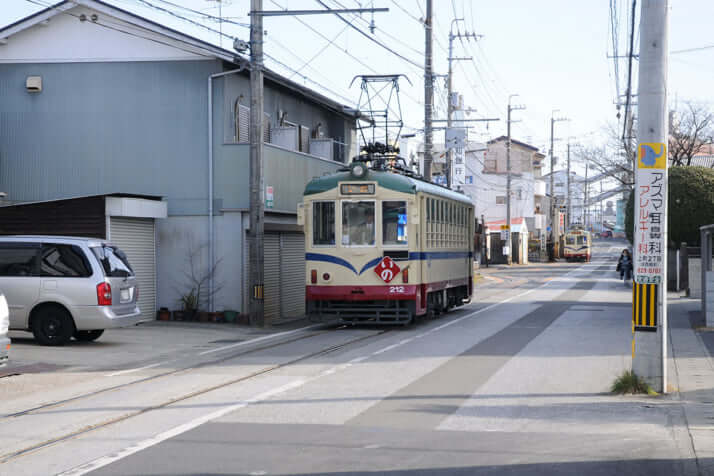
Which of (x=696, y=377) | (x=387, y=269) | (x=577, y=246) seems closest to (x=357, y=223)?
(x=387, y=269)

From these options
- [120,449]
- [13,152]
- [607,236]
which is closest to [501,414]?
[120,449]

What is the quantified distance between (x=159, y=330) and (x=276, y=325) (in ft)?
10.6

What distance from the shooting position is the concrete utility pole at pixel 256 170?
2011 centimetres

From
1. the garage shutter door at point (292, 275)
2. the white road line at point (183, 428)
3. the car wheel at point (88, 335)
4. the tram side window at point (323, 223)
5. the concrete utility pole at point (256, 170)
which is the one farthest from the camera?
the garage shutter door at point (292, 275)

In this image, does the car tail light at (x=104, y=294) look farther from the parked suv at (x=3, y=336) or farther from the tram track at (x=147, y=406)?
the parked suv at (x=3, y=336)

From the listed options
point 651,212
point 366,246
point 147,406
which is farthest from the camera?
point 366,246

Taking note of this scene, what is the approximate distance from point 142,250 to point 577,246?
62769 millimetres

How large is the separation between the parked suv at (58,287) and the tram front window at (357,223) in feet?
18.0

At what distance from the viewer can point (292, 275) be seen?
Result: 25.2 meters

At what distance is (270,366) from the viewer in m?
13.2

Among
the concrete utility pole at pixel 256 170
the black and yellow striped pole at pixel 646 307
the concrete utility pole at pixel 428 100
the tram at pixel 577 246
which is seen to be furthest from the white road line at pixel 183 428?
the tram at pixel 577 246

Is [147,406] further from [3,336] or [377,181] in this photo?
[377,181]

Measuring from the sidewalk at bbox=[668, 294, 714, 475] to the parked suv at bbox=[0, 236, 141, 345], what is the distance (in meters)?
9.47

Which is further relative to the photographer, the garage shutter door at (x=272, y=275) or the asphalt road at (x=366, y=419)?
the garage shutter door at (x=272, y=275)
